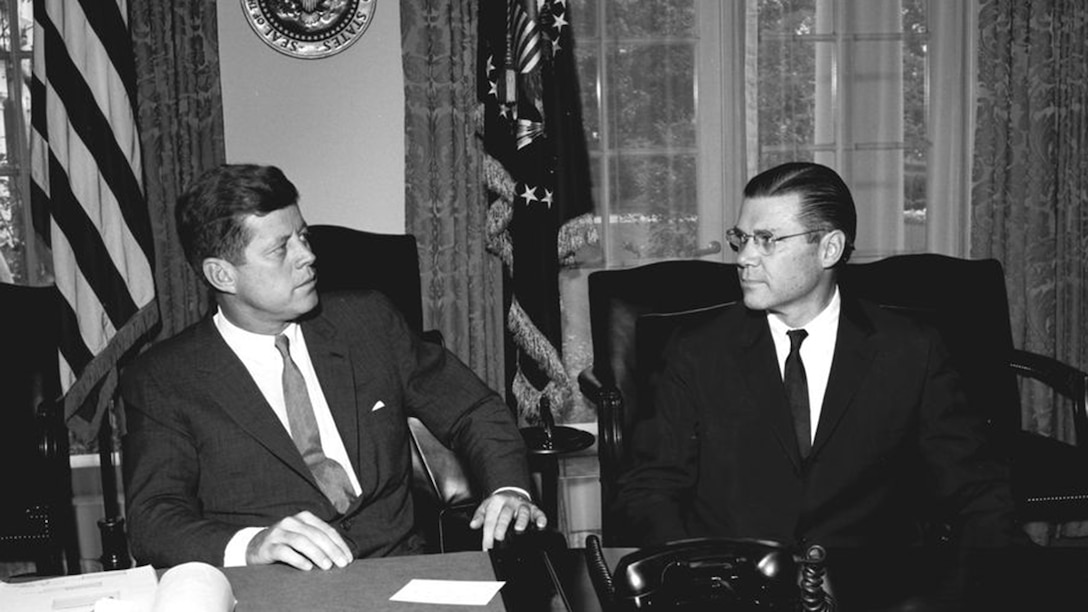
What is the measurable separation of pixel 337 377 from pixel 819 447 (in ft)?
3.42

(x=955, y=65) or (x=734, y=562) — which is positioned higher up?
(x=955, y=65)

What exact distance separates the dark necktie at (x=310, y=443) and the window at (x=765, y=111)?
2.11 metres

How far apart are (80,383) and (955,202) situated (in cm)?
332

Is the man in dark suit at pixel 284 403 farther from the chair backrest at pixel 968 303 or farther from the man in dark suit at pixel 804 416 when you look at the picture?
the chair backrest at pixel 968 303

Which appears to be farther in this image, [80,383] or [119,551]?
[80,383]

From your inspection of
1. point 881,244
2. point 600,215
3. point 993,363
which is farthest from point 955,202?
point 600,215

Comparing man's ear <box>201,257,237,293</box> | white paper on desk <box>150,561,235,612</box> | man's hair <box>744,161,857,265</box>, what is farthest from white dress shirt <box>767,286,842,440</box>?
white paper on desk <box>150,561,235,612</box>

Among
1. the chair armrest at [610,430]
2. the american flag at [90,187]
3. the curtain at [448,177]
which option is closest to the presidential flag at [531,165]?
the curtain at [448,177]

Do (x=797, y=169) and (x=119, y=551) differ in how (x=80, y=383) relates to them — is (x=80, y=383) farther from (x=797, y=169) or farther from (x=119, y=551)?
(x=797, y=169)

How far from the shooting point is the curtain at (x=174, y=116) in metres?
3.74

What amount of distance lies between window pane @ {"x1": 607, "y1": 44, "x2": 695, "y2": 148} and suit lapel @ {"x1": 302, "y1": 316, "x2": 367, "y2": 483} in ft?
6.68

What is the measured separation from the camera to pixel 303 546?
1.62m

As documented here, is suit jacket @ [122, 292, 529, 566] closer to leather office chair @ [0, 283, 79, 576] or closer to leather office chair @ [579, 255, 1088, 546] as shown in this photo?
leather office chair @ [579, 255, 1088, 546]

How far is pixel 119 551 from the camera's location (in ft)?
5.91
